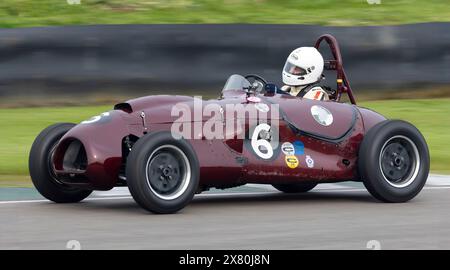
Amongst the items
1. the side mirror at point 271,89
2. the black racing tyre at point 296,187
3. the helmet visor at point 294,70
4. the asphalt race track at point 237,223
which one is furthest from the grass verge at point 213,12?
the side mirror at point 271,89

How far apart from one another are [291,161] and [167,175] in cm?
121

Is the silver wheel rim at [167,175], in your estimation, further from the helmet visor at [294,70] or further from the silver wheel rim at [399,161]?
the helmet visor at [294,70]

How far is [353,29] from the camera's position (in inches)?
648

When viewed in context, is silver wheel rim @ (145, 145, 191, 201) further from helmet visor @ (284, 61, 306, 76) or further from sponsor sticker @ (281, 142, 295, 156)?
helmet visor @ (284, 61, 306, 76)

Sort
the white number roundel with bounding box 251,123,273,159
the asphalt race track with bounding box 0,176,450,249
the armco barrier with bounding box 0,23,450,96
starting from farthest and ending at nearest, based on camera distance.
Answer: the armco barrier with bounding box 0,23,450,96 → the white number roundel with bounding box 251,123,273,159 → the asphalt race track with bounding box 0,176,450,249

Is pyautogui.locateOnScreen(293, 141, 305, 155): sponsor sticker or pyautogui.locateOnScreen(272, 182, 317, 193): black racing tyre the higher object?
pyautogui.locateOnScreen(293, 141, 305, 155): sponsor sticker

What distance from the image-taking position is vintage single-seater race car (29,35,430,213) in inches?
340

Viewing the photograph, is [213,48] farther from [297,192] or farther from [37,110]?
[297,192]

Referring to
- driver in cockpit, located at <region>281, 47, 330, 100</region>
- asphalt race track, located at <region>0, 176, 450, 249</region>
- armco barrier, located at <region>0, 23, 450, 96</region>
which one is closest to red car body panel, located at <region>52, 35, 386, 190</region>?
asphalt race track, located at <region>0, 176, 450, 249</region>

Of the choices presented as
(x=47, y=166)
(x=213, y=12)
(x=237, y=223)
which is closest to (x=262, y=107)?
(x=237, y=223)

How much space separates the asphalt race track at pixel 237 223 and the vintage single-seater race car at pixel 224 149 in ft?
0.70

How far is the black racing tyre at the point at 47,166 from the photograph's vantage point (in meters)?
9.21

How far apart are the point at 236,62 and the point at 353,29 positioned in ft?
6.23
